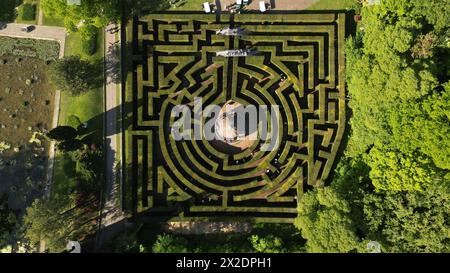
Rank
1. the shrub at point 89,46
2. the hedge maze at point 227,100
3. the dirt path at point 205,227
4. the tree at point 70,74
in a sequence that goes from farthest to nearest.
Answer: the shrub at point 89,46, the dirt path at point 205,227, the hedge maze at point 227,100, the tree at point 70,74

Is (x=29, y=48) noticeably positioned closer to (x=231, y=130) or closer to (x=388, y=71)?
(x=231, y=130)

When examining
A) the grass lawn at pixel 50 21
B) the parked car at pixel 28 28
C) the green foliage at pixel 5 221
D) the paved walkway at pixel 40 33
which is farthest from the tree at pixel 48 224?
the grass lawn at pixel 50 21

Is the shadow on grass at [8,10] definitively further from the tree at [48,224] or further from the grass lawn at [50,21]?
the tree at [48,224]

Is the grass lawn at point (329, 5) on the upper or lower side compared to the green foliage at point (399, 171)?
upper

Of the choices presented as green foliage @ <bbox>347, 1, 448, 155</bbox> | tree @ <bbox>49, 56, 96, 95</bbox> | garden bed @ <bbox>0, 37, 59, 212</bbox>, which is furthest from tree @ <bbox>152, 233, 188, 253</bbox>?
green foliage @ <bbox>347, 1, 448, 155</bbox>

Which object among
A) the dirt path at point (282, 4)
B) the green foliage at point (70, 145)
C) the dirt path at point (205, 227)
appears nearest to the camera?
the green foliage at point (70, 145)

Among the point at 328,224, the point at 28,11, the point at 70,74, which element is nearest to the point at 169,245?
the point at 328,224

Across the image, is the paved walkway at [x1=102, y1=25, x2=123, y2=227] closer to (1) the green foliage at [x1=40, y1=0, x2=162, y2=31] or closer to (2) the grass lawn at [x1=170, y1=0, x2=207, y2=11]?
(1) the green foliage at [x1=40, y1=0, x2=162, y2=31]

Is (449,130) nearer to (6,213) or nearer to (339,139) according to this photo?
(339,139)
